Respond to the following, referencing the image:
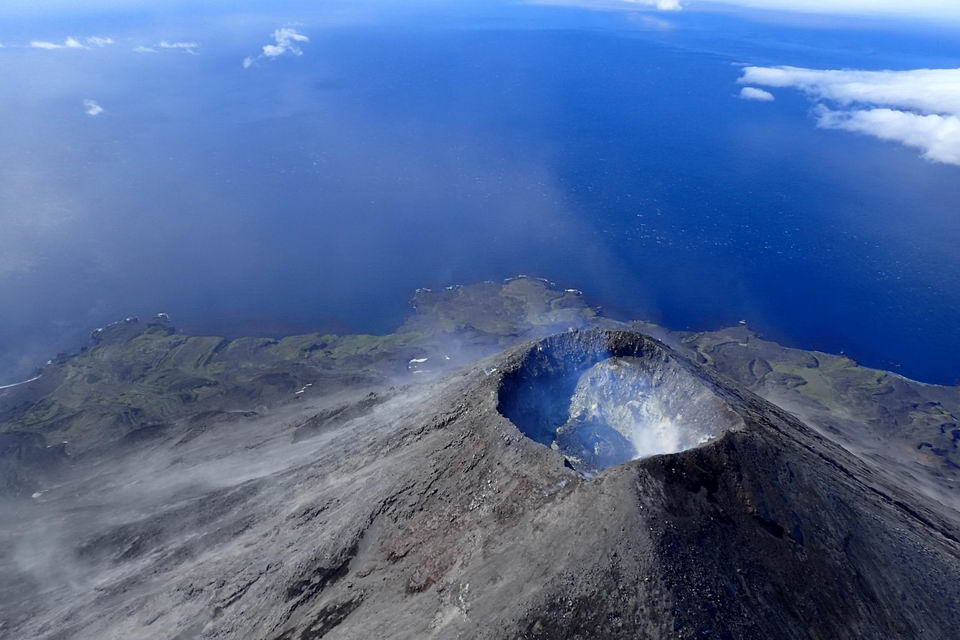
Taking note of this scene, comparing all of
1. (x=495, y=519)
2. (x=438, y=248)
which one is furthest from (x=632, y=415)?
(x=438, y=248)

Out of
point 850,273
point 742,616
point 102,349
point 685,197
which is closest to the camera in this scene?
point 742,616

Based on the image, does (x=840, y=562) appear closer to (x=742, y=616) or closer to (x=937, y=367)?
(x=742, y=616)

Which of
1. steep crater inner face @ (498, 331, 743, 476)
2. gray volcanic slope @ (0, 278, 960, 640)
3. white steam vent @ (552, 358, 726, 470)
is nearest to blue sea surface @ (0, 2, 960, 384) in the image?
gray volcanic slope @ (0, 278, 960, 640)

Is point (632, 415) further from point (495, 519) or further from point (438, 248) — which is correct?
point (438, 248)

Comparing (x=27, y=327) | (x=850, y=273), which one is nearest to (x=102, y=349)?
(x=27, y=327)

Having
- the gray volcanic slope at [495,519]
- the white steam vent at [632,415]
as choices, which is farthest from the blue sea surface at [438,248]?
the white steam vent at [632,415]

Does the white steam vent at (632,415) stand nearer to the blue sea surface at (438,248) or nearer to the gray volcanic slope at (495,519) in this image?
the gray volcanic slope at (495,519)

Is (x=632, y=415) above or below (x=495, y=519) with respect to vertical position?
below

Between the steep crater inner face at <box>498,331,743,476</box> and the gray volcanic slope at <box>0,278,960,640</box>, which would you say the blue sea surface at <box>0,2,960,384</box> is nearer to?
the gray volcanic slope at <box>0,278,960,640</box>
